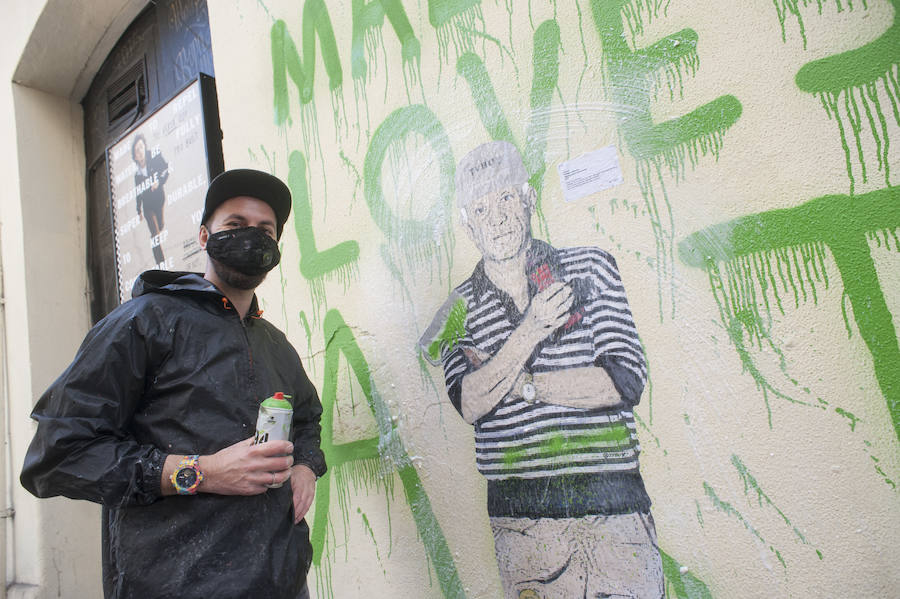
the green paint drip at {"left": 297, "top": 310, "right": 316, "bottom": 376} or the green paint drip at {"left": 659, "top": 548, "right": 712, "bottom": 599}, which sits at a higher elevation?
the green paint drip at {"left": 297, "top": 310, "right": 316, "bottom": 376}

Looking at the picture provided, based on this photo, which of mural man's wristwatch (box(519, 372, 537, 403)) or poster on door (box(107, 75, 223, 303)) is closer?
mural man's wristwatch (box(519, 372, 537, 403))

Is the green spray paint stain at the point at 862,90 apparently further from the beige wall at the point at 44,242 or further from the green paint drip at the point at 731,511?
the beige wall at the point at 44,242

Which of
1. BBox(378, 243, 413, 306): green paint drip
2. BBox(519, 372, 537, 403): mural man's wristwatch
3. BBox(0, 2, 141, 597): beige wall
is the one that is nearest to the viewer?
BBox(519, 372, 537, 403): mural man's wristwatch

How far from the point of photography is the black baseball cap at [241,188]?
1646mm

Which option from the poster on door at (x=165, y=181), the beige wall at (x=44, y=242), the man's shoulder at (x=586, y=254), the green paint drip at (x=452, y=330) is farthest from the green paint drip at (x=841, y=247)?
the beige wall at (x=44, y=242)

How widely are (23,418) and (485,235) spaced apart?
3.71 m

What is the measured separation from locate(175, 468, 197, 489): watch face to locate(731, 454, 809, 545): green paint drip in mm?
1292

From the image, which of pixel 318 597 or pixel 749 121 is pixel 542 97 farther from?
pixel 318 597

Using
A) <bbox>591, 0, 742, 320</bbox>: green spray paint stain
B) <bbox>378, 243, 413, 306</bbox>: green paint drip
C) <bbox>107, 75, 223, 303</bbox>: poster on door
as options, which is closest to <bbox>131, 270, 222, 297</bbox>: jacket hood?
<bbox>378, 243, 413, 306</bbox>: green paint drip

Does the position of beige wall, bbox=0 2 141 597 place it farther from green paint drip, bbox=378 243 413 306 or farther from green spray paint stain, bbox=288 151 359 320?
green paint drip, bbox=378 243 413 306

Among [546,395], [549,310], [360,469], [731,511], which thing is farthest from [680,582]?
[360,469]

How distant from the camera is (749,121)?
1326mm

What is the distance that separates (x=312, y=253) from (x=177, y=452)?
45.1 inches

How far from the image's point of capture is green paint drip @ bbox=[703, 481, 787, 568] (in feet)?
4.06
